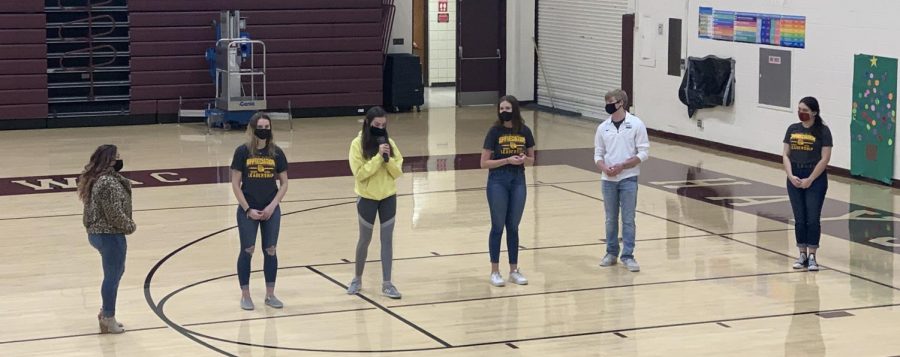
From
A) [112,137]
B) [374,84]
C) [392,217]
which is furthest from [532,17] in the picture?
[392,217]

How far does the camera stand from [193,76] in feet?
79.8

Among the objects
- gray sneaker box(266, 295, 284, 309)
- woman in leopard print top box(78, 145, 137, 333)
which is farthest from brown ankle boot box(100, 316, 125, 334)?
gray sneaker box(266, 295, 284, 309)

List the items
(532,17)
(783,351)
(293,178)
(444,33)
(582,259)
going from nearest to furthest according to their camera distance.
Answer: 1. (783,351)
2. (582,259)
3. (293,178)
4. (532,17)
5. (444,33)

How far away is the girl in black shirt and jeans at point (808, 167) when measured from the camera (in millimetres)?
11773

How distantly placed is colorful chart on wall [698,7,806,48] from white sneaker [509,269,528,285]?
8.55 meters

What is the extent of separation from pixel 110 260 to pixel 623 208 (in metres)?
4.73

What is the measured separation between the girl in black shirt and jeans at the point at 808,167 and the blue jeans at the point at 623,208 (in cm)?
141

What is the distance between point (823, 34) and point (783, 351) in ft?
31.6

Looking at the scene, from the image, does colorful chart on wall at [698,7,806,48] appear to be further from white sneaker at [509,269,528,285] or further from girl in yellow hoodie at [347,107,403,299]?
girl in yellow hoodie at [347,107,403,299]

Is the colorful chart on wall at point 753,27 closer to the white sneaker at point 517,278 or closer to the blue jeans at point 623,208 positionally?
the blue jeans at point 623,208

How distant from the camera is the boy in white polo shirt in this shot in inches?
471

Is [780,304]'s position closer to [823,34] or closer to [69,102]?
[823,34]

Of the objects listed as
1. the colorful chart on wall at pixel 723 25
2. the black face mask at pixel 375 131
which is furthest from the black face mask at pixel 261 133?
the colorful chart on wall at pixel 723 25

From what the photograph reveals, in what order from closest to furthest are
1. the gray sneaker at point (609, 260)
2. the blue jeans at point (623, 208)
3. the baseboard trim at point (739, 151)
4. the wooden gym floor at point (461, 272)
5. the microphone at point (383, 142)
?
the wooden gym floor at point (461, 272) → the microphone at point (383, 142) → the blue jeans at point (623, 208) → the gray sneaker at point (609, 260) → the baseboard trim at point (739, 151)
